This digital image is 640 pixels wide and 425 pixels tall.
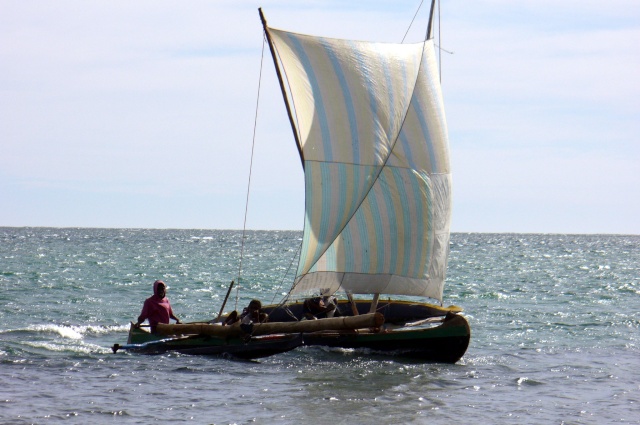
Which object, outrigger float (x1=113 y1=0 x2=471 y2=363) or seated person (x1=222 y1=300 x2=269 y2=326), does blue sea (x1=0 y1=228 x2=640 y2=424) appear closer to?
outrigger float (x1=113 y1=0 x2=471 y2=363)

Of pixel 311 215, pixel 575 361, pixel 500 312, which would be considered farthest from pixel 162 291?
pixel 500 312

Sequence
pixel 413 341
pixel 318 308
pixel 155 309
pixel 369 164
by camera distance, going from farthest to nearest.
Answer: pixel 318 308 → pixel 155 309 → pixel 413 341 → pixel 369 164

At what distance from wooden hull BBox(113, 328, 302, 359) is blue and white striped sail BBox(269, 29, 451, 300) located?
1.31 metres

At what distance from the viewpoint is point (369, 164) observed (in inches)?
782

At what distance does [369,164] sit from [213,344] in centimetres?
514

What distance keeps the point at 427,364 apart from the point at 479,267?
→ 50416 millimetres

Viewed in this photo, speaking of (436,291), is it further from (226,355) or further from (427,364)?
(226,355)

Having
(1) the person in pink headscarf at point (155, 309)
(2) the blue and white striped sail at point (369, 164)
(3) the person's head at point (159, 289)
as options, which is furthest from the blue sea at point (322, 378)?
(2) the blue and white striped sail at point (369, 164)

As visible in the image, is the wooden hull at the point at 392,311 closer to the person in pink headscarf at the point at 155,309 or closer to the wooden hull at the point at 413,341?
the wooden hull at the point at 413,341

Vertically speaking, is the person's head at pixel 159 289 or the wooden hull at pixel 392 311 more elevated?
the person's head at pixel 159 289

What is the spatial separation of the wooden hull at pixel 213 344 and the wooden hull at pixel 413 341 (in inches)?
21.8

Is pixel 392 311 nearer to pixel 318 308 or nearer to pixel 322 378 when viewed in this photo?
pixel 318 308

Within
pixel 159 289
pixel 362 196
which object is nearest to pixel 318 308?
pixel 362 196

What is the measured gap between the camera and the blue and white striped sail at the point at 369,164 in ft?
64.8
